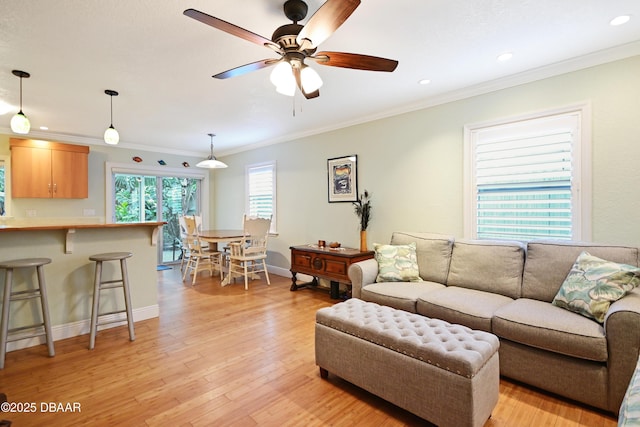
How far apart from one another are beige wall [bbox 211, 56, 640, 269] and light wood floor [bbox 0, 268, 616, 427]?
5.48 feet

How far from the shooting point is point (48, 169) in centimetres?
481

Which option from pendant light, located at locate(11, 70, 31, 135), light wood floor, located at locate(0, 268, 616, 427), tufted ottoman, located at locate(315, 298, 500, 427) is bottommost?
light wood floor, located at locate(0, 268, 616, 427)

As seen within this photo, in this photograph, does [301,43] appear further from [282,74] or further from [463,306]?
[463,306]

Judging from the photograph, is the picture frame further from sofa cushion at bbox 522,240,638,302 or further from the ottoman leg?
the ottoman leg

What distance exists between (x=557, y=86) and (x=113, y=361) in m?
4.56

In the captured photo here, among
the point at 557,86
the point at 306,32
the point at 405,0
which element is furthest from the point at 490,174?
the point at 306,32

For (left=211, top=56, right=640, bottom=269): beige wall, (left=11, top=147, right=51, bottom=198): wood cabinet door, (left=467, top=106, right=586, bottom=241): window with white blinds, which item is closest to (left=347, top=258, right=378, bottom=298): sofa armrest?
(left=211, top=56, right=640, bottom=269): beige wall

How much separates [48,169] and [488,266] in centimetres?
637

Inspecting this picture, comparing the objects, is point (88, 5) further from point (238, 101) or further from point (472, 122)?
point (472, 122)

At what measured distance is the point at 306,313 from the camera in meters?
3.55

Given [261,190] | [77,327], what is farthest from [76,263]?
[261,190]

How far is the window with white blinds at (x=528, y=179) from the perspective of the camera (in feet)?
8.93

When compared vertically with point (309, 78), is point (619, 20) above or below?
above

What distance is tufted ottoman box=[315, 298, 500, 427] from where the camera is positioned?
155 centimetres
